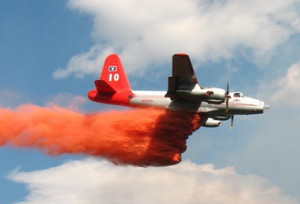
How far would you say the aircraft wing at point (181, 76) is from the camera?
6117 cm

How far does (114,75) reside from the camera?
228 ft

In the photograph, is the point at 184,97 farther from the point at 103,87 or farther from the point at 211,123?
the point at 211,123

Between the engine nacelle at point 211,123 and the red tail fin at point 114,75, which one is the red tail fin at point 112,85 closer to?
Answer: the red tail fin at point 114,75

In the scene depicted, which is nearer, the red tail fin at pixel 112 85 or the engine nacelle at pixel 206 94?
the engine nacelle at pixel 206 94

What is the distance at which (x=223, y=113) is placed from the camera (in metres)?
66.2

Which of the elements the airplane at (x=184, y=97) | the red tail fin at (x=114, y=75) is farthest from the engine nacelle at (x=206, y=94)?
the red tail fin at (x=114, y=75)

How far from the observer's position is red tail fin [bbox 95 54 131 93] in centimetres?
6844

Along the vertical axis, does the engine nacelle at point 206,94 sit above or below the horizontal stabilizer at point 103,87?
below

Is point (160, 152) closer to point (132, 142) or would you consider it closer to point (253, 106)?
point (132, 142)

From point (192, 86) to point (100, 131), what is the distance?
10.3 metres

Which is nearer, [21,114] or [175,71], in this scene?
[175,71]

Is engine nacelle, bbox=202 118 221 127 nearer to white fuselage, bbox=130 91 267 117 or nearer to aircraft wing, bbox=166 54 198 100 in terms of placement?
white fuselage, bbox=130 91 267 117

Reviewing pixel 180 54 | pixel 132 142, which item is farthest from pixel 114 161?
pixel 180 54

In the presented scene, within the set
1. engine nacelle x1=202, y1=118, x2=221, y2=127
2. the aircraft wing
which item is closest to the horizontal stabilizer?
the aircraft wing
